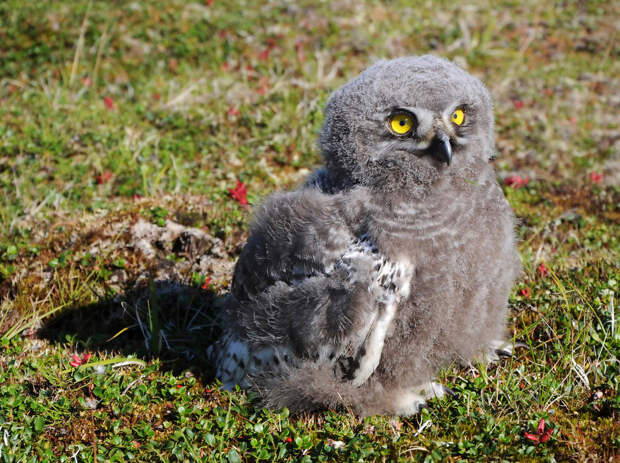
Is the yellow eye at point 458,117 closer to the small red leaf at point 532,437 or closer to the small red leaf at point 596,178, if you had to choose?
the small red leaf at point 532,437

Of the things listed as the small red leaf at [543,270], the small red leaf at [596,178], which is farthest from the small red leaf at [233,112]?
the small red leaf at [596,178]

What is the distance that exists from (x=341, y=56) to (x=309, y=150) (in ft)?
12.9

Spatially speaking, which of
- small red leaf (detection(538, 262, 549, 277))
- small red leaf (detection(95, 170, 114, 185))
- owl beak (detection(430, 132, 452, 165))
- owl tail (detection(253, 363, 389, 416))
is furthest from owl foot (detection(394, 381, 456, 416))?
small red leaf (detection(95, 170, 114, 185))

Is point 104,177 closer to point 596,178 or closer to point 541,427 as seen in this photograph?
point 541,427

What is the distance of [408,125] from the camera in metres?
4.02

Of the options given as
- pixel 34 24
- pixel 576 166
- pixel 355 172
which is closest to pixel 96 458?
pixel 355 172

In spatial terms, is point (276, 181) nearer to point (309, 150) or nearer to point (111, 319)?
point (309, 150)

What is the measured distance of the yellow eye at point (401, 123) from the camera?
13.2 feet

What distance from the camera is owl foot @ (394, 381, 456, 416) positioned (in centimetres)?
436

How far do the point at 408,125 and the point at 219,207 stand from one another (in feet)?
11.6

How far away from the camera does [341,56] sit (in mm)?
11531

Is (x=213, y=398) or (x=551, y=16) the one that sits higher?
(x=551, y=16)

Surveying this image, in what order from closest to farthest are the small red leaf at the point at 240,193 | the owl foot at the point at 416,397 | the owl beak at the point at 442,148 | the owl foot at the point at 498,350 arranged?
the owl beak at the point at 442,148 < the owl foot at the point at 416,397 < the owl foot at the point at 498,350 < the small red leaf at the point at 240,193

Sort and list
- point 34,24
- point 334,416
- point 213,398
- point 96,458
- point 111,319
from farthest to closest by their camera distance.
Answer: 1. point 34,24
2. point 111,319
3. point 213,398
4. point 334,416
5. point 96,458
